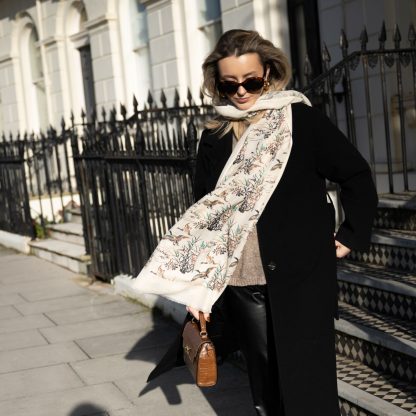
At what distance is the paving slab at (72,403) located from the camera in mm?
5097

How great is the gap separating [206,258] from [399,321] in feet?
6.31

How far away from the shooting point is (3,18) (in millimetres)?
18656

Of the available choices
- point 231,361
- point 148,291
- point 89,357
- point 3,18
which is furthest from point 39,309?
point 3,18

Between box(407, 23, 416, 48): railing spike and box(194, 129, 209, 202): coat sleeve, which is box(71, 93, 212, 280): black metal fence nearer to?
box(407, 23, 416, 48): railing spike

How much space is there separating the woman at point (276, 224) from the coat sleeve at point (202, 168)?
151 mm

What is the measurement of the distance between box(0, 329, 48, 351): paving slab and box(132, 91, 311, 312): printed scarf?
11.0 ft

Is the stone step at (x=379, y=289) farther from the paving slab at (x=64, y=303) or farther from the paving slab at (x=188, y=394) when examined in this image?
the paving slab at (x=64, y=303)

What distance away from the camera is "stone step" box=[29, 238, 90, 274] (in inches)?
372

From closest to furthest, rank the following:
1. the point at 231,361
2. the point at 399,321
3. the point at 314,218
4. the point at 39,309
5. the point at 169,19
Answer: the point at 314,218
the point at 399,321
the point at 231,361
the point at 39,309
the point at 169,19

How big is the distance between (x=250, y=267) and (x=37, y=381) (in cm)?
275

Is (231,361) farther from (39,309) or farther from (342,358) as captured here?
(39,309)

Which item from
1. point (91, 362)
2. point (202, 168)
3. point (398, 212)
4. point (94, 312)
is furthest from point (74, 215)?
point (202, 168)

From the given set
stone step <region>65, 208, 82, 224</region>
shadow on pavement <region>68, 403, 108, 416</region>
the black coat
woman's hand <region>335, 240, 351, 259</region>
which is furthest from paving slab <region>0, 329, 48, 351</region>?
stone step <region>65, 208, 82, 224</region>

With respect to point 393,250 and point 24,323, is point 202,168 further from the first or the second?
point 24,323
